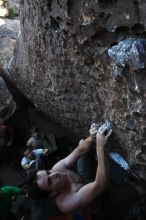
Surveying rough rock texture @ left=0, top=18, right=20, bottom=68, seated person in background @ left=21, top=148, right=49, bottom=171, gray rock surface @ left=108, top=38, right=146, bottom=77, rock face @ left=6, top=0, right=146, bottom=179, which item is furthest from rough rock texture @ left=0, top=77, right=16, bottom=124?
gray rock surface @ left=108, top=38, right=146, bottom=77

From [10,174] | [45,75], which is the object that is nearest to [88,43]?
[45,75]

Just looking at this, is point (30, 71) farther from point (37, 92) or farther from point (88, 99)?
point (88, 99)

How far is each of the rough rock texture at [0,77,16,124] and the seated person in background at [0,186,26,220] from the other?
1.98m

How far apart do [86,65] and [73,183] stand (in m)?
1.10

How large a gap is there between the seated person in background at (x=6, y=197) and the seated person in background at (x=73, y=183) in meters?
0.37

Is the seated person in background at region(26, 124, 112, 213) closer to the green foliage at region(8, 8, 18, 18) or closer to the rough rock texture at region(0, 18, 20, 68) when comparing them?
the rough rock texture at region(0, 18, 20, 68)

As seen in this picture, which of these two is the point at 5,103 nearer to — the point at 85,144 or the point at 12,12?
the point at 85,144

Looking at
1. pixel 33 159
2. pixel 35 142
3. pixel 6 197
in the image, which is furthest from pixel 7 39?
pixel 6 197

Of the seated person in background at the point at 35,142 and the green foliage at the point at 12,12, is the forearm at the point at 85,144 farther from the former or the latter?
the green foliage at the point at 12,12

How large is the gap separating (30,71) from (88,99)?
1.20 meters

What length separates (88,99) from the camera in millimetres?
3904

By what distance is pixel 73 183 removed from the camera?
3887 mm

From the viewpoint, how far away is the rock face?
10.3 feet

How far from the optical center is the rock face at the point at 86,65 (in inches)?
124
